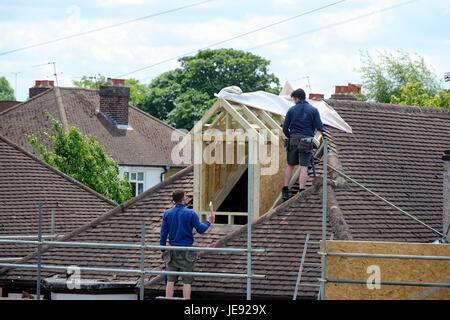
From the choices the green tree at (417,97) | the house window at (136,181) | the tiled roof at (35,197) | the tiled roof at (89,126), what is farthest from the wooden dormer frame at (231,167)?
the house window at (136,181)

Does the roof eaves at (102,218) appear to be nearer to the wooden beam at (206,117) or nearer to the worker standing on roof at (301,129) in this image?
the wooden beam at (206,117)

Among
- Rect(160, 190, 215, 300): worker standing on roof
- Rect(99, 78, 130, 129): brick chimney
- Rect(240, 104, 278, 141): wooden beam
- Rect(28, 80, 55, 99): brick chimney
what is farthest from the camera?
Answer: Rect(28, 80, 55, 99): brick chimney

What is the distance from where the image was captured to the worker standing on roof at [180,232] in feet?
59.1

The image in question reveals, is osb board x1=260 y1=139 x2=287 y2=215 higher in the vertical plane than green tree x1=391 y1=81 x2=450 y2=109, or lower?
lower

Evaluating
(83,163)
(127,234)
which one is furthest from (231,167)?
(83,163)

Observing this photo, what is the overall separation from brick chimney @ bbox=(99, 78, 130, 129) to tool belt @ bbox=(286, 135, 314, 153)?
36.6 metres

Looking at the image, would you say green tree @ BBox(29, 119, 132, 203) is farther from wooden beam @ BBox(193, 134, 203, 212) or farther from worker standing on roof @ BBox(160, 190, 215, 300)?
worker standing on roof @ BBox(160, 190, 215, 300)

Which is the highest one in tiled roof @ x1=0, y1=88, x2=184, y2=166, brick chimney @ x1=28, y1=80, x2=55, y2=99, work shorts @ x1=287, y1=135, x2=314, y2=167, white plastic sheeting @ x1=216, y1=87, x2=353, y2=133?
brick chimney @ x1=28, y1=80, x2=55, y2=99

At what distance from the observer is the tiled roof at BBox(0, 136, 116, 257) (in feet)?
99.9

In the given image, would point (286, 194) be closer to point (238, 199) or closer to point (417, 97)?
point (238, 199)

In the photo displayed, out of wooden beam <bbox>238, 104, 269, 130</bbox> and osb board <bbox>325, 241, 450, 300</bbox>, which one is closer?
osb board <bbox>325, 241, 450, 300</bbox>

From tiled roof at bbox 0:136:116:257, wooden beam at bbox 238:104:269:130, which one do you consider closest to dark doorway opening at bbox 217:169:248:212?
wooden beam at bbox 238:104:269:130

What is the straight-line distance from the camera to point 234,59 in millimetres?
80875
